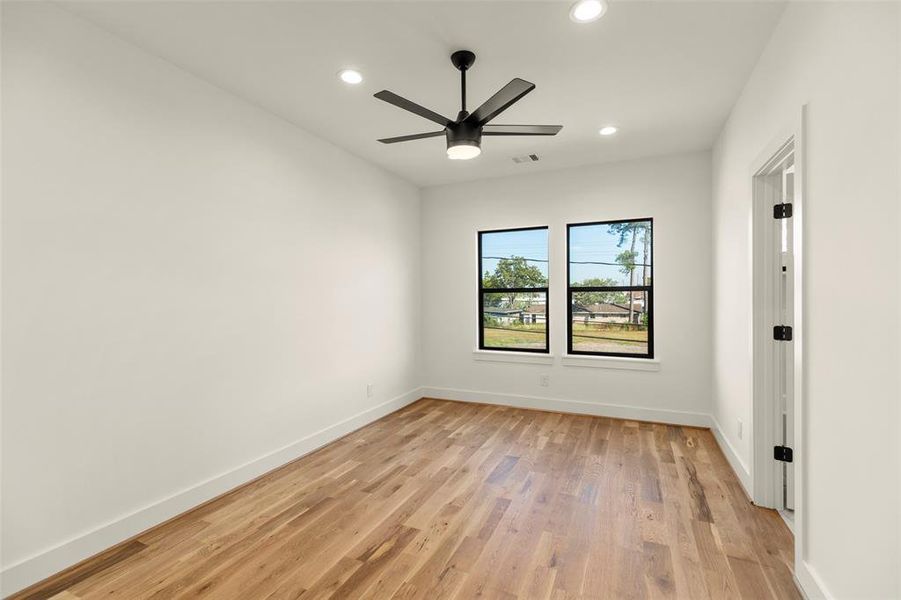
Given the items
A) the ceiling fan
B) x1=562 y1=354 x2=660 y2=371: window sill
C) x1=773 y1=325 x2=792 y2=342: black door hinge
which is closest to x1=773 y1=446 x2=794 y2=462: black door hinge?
x1=773 y1=325 x2=792 y2=342: black door hinge

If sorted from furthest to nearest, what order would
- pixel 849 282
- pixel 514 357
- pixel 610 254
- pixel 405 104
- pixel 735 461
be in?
1. pixel 514 357
2. pixel 610 254
3. pixel 735 461
4. pixel 405 104
5. pixel 849 282

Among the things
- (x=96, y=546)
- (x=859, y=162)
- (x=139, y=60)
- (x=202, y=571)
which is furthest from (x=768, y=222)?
(x=96, y=546)

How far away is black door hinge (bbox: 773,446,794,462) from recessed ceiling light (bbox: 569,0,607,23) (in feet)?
9.12

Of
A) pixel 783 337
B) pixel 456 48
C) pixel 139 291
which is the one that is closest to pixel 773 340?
pixel 783 337

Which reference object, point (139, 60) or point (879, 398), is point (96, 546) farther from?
point (879, 398)

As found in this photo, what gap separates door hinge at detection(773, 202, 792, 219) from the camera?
2.59 m

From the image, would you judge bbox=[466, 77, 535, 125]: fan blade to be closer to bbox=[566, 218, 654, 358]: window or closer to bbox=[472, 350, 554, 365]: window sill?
bbox=[566, 218, 654, 358]: window

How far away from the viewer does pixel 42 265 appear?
2.03 metres

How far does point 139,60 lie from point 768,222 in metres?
4.01

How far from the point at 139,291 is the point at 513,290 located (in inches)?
152

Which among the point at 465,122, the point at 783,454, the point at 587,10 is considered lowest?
the point at 783,454

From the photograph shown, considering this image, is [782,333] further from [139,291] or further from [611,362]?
[139,291]

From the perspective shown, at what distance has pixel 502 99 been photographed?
216 cm

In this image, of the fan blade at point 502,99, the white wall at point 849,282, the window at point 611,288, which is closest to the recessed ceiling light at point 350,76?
the fan blade at point 502,99
